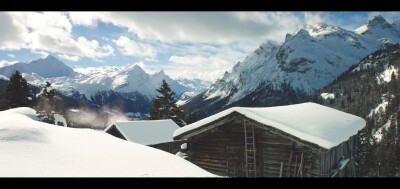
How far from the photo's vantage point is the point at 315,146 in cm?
986

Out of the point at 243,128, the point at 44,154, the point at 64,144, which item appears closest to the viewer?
the point at 44,154

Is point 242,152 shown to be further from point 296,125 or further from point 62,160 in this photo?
point 62,160

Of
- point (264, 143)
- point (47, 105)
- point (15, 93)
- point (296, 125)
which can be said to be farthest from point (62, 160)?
point (15, 93)

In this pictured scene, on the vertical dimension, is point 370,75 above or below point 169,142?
above

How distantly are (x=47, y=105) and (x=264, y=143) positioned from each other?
38.7 meters

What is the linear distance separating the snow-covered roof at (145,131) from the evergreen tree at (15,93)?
22.3 m

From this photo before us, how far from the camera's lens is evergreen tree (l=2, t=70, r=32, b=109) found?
4248cm

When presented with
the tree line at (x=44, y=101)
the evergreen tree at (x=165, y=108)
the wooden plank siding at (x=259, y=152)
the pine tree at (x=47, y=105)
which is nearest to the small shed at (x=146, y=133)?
the tree line at (x=44, y=101)

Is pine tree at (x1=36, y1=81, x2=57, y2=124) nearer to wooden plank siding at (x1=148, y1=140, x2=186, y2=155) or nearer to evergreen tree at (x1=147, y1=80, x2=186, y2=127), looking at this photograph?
evergreen tree at (x1=147, y1=80, x2=186, y2=127)

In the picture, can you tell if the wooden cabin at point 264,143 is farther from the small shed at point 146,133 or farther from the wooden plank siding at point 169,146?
the wooden plank siding at point 169,146

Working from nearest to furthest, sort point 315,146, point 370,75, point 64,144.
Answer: point 64,144
point 315,146
point 370,75
